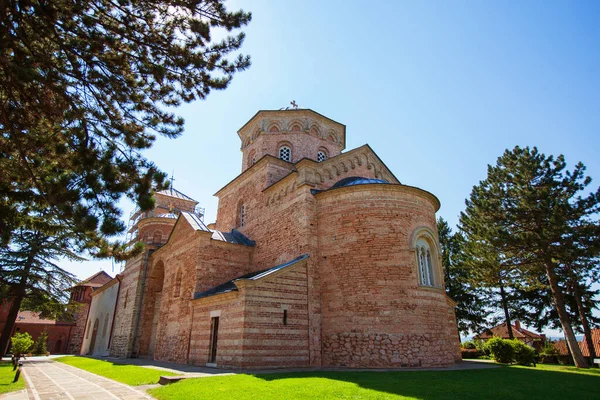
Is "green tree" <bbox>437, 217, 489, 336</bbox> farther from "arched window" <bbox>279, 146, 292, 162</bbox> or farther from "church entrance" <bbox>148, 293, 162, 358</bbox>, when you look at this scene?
"church entrance" <bbox>148, 293, 162, 358</bbox>

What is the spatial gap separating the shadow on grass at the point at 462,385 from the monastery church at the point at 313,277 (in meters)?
1.84

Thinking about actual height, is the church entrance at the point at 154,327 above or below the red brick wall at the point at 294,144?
below

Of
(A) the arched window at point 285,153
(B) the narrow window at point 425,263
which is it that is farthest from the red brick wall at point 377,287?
(A) the arched window at point 285,153

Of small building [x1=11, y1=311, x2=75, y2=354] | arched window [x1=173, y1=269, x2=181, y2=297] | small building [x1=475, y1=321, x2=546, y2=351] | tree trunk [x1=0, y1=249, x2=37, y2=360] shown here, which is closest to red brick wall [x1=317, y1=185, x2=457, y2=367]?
arched window [x1=173, y1=269, x2=181, y2=297]

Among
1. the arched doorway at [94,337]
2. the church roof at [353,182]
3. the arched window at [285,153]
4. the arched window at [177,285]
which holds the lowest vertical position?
the arched doorway at [94,337]

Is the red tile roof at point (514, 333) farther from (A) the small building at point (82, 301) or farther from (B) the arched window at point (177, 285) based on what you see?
(A) the small building at point (82, 301)

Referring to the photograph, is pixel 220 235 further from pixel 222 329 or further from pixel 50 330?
pixel 50 330

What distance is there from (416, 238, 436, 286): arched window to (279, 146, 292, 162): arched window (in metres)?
8.74

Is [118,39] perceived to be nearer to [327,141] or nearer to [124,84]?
[124,84]

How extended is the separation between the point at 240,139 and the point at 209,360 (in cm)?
1327

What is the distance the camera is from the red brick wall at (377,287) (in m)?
11.1

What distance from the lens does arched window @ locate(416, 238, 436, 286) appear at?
12.4m

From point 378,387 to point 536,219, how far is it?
14057 mm

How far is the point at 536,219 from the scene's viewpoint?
54.9 ft
